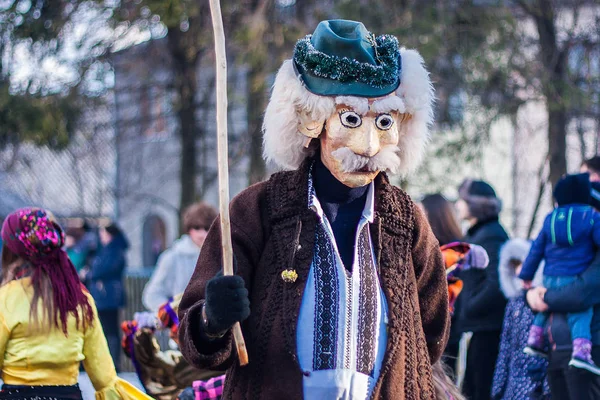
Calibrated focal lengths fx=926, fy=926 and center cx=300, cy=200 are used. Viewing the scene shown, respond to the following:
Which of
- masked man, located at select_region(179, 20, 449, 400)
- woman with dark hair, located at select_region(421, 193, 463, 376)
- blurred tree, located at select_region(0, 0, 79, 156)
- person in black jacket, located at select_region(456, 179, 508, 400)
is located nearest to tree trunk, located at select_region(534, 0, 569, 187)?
person in black jacket, located at select_region(456, 179, 508, 400)

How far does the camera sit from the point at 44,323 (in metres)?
4.29

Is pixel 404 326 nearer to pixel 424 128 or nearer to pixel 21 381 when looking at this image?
pixel 424 128

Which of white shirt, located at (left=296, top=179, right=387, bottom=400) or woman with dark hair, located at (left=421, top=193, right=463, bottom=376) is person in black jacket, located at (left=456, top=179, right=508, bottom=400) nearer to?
woman with dark hair, located at (left=421, top=193, right=463, bottom=376)

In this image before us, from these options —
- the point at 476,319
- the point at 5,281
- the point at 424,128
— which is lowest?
the point at 476,319

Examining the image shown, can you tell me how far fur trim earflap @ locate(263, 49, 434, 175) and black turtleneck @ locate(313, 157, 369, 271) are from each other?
13 centimetres

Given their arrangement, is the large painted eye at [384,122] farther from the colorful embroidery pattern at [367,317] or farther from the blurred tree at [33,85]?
the blurred tree at [33,85]

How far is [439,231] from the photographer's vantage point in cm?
604

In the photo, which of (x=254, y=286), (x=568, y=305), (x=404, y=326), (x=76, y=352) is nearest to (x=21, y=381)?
(x=76, y=352)

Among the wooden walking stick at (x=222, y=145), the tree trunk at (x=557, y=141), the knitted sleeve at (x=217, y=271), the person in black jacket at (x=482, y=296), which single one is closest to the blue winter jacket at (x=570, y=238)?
the person in black jacket at (x=482, y=296)

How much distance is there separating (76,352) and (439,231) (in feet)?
8.64

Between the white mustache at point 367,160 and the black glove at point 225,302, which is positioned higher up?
the white mustache at point 367,160

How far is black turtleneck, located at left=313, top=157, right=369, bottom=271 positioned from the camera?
2.90m

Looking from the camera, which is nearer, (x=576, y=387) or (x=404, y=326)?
(x=404, y=326)

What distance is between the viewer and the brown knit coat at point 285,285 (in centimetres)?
272
